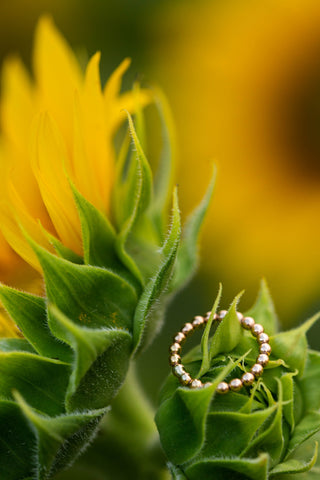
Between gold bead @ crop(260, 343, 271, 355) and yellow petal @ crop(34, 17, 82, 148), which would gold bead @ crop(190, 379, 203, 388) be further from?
yellow petal @ crop(34, 17, 82, 148)

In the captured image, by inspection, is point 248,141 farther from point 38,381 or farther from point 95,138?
point 38,381

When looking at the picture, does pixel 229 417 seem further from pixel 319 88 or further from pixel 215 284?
pixel 319 88

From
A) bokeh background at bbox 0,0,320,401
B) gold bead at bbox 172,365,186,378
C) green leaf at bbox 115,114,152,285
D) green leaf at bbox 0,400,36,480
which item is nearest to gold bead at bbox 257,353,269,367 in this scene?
gold bead at bbox 172,365,186,378

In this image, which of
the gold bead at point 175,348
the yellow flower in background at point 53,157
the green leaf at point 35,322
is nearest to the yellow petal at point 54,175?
the yellow flower in background at point 53,157

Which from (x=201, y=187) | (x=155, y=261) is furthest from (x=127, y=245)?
(x=201, y=187)

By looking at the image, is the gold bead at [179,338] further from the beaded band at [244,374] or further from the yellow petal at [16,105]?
the yellow petal at [16,105]

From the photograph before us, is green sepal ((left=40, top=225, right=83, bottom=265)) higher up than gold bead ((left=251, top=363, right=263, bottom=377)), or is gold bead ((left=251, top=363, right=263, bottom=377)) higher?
green sepal ((left=40, top=225, right=83, bottom=265))
